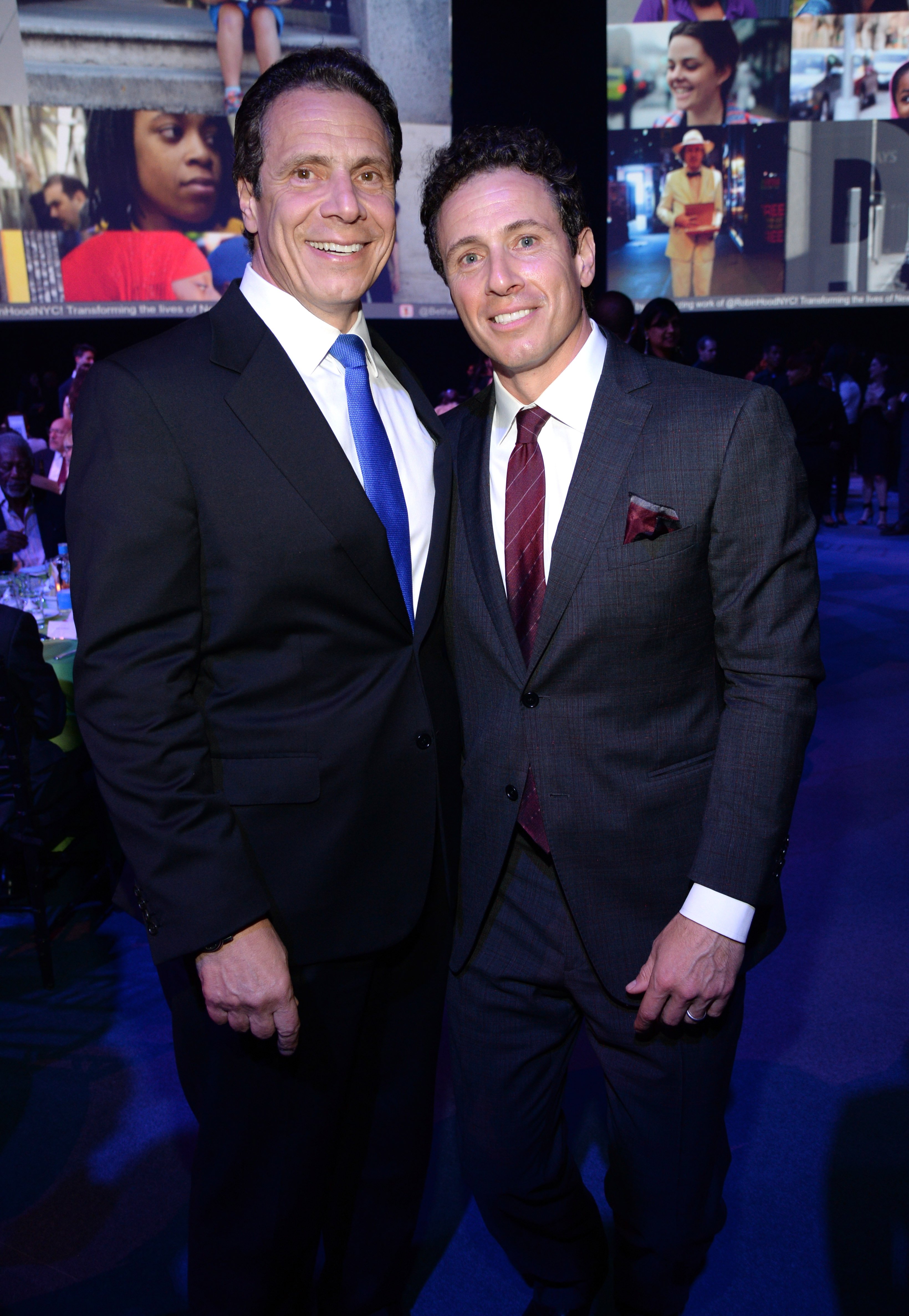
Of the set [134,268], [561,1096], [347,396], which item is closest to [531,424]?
Result: [347,396]

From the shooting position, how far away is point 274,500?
4.11ft

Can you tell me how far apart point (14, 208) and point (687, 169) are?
5509 millimetres

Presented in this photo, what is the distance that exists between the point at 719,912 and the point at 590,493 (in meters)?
0.58

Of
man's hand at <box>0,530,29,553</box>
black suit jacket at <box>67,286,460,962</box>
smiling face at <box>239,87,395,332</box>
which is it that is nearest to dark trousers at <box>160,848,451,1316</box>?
black suit jacket at <box>67,286,460,962</box>

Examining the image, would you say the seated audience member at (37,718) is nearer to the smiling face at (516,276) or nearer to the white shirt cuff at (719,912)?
the smiling face at (516,276)

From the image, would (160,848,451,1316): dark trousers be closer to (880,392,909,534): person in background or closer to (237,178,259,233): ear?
(237,178,259,233): ear

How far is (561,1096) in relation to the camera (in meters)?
1.55

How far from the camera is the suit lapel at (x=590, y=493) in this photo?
1345 mm

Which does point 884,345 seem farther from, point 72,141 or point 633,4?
point 72,141

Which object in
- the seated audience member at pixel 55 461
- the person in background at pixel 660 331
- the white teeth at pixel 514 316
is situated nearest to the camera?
the white teeth at pixel 514 316

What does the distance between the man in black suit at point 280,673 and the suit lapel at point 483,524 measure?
4 cm

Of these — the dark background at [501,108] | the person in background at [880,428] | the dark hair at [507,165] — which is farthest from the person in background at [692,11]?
the dark hair at [507,165]

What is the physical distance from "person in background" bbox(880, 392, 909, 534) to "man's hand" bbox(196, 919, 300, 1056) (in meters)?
9.19

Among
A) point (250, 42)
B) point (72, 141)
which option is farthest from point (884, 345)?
point (72, 141)
